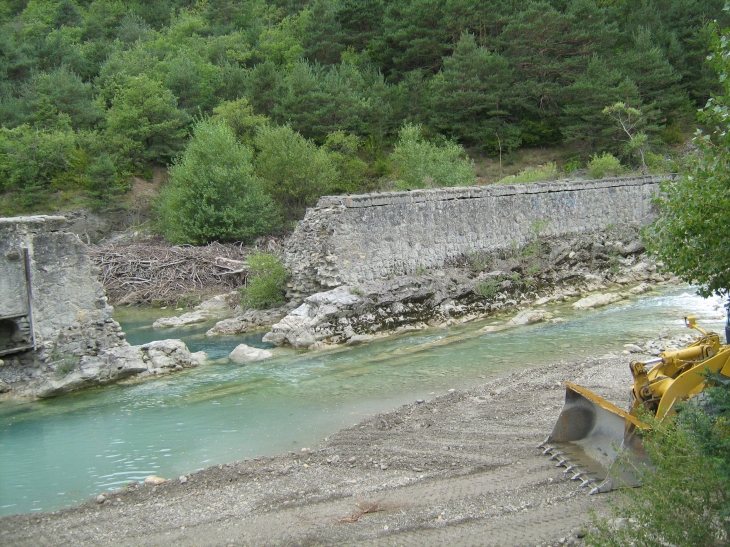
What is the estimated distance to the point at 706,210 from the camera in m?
5.82

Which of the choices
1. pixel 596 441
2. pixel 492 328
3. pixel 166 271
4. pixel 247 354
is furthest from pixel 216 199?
pixel 596 441

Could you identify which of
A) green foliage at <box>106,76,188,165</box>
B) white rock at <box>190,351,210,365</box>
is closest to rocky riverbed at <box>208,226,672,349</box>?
white rock at <box>190,351,210,365</box>

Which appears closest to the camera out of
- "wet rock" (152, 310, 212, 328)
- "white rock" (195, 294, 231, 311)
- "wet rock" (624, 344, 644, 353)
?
"wet rock" (624, 344, 644, 353)

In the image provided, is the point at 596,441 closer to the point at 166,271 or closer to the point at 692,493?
the point at 692,493

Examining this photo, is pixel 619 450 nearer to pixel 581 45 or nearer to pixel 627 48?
pixel 581 45

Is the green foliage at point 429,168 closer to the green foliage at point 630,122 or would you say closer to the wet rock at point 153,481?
the green foliage at point 630,122

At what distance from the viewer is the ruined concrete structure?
11125 millimetres

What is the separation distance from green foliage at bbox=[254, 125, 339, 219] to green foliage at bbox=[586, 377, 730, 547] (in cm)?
2358

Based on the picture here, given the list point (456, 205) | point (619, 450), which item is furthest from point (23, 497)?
point (456, 205)

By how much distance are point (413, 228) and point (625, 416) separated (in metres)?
10.5

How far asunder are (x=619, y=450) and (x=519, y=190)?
13415 millimetres

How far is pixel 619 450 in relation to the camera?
225 inches

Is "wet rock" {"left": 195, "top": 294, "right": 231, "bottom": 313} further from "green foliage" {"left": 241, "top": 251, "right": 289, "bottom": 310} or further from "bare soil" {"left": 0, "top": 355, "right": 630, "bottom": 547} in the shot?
"bare soil" {"left": 0, "top": 355, "right": 630, "bottom": 547}

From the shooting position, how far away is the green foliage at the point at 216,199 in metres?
24.0
